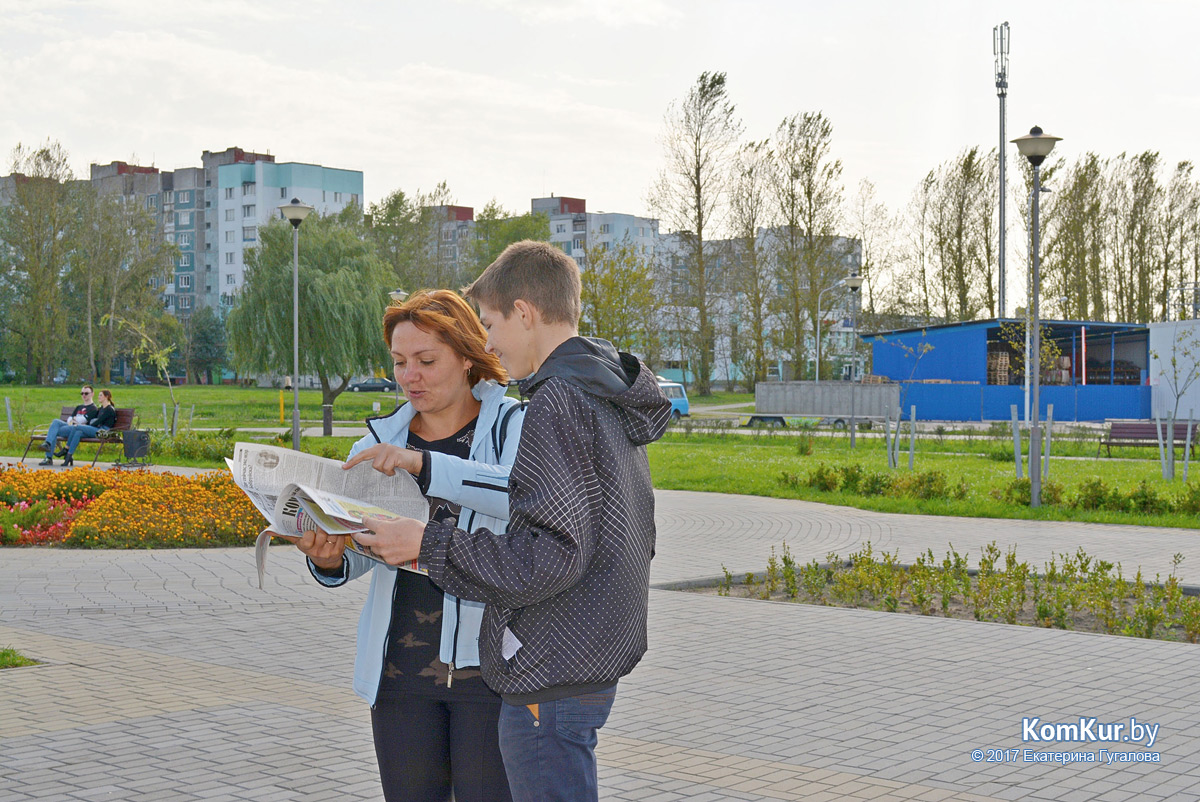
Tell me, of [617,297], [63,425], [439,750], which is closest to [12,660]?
[439,750]

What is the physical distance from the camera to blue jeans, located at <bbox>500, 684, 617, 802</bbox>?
7.23 feet

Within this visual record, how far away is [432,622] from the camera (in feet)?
8.44

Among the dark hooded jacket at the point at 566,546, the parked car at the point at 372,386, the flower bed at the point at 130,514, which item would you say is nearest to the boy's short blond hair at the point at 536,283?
the dark hooded jacket at the point at 566,546

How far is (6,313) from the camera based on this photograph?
67.7 meters

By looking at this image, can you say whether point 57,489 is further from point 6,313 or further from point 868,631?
point 6,313

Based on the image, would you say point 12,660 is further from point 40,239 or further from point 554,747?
point 40,239

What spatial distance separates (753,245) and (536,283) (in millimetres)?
54766

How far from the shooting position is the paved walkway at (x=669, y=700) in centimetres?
452

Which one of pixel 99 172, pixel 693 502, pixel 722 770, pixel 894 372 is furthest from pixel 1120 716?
pixel 99 172

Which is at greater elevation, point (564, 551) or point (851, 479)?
point (564, 551)

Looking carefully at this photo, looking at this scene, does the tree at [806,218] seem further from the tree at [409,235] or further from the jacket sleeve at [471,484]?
the jacket sleeve at [471,484]

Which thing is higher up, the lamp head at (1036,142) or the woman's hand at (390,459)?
the lamp head at (1036,142)

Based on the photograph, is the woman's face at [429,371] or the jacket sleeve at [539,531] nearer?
the jacket sleeve at [539,531]

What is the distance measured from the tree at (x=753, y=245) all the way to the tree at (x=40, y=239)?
37.6 meters
